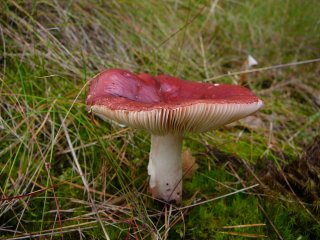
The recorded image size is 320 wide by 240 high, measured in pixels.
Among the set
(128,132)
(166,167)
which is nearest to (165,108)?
(166,167)

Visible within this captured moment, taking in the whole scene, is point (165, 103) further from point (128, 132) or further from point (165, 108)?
point (128, 132)

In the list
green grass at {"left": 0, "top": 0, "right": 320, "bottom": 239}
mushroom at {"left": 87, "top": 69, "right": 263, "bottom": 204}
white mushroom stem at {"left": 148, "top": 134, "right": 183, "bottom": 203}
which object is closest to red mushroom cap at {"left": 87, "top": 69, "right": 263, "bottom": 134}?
mushroom at {"left": 87, "top": 69, "right": 263, "bottom": 204}

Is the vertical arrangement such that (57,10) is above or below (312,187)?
above

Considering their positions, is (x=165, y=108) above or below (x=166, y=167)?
above

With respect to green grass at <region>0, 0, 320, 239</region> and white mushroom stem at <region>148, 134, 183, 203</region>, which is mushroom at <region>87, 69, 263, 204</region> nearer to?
white mushroom stem at <region>148, 134, 183, 203</region>

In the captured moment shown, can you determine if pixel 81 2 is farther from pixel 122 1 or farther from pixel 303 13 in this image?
pixel 303 13

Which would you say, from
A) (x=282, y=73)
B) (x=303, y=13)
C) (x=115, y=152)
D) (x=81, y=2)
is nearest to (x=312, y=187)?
(x=115, y=152)

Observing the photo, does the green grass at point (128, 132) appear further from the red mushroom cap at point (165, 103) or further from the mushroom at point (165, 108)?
the red mushroom cap at point (165, 103)
